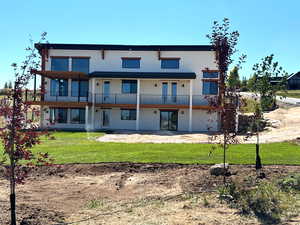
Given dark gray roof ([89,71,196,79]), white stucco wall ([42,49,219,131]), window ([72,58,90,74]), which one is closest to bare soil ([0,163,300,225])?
dark gray roof ([89,71,196,79])

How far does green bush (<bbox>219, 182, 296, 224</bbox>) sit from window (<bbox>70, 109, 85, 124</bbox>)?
26.7 meters

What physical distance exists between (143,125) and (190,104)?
563 cm

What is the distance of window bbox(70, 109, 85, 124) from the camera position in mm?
33469

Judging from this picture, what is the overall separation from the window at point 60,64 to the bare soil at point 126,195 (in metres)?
23.3

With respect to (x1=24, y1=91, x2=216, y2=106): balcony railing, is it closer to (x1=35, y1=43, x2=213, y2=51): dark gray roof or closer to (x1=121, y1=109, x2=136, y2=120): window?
(x1=121, y1=109, x2=136, y2=120): window

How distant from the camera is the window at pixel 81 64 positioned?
34.1 metres

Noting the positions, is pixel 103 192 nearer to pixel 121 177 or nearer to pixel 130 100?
pixel 121 177

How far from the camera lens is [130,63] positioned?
34062mm

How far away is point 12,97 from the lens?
5.95 meters

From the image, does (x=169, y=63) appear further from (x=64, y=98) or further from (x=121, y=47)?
(x=64, y=98)

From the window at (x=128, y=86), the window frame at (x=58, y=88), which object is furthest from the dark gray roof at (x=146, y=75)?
the window frame at (x=58, y=88)

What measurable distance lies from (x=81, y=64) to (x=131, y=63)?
5335 mm

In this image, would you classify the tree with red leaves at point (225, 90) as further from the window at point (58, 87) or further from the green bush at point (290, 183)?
the window at point (58, 87)

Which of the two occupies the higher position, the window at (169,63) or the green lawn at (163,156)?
the window at (169,63)
